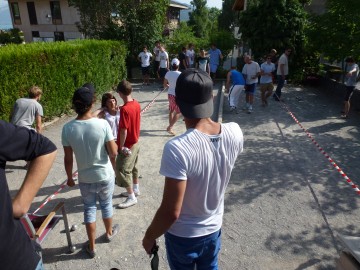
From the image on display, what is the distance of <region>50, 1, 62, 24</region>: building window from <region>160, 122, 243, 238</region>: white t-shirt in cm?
3619

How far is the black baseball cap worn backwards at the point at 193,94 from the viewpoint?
6.22 feet

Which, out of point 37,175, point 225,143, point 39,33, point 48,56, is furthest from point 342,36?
point 39,33

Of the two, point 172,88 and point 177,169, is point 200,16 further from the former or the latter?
point 177,169

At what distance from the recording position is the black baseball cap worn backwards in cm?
190

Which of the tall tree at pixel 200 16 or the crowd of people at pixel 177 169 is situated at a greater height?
the tall tree at pixel 200 16

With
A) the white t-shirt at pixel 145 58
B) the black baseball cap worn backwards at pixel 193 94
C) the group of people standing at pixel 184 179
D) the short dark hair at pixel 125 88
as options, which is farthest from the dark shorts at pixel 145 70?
the black baseball cap worn backwards at pixel 193 94

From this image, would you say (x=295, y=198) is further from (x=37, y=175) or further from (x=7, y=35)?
(x=7, y=35)

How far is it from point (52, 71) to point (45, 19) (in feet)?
96.4

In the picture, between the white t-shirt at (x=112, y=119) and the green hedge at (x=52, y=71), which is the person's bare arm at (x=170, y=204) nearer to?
the white t-shirt at (x=112, y=119)

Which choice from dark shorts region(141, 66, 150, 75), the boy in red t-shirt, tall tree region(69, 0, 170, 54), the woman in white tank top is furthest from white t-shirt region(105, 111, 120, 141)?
tall tree region(69, 0, 170, 54)

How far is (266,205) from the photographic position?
484cm

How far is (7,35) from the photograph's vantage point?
98.7 feet

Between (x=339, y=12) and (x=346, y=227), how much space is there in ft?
30.4

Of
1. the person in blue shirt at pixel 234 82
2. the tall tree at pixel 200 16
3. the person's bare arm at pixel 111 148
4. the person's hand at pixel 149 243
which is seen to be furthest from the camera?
the tall tree at pixel 200 16
